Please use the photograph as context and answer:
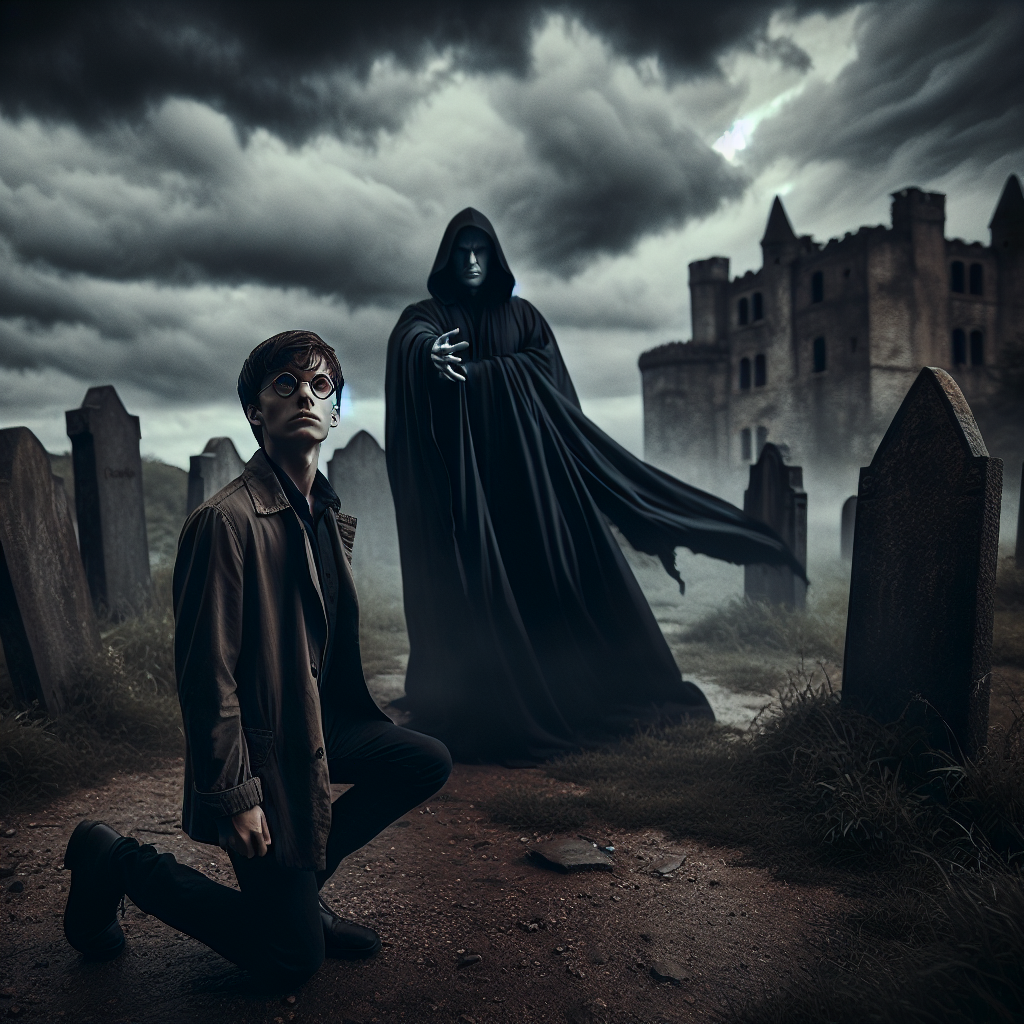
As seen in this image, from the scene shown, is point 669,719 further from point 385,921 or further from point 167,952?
point 167,952

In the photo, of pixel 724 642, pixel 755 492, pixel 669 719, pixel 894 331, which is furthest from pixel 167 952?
pixel 894 331

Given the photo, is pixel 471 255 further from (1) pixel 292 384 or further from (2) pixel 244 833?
(2) pixel 244 833

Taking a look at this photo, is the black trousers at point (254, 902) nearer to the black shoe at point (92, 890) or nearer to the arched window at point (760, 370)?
the black shoe at point (92, 890)

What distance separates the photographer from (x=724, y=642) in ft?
22.4

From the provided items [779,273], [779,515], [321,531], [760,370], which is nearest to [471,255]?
[321,531]

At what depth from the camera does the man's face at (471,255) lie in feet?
14.2

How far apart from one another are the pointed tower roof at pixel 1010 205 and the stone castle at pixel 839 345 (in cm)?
5

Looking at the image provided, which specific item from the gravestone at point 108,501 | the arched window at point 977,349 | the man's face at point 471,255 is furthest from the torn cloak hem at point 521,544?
the arched window at point 977,349

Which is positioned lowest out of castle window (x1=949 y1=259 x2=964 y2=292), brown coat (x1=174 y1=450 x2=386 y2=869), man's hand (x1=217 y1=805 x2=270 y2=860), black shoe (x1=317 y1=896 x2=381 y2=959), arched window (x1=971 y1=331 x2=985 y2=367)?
black shoe (x1=317 y1=896 x2=381 y2=959)

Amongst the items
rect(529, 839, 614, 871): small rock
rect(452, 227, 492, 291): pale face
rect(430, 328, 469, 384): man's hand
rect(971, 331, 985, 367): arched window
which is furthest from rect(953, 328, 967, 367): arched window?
rect(529, 839, 614, 871): small rock

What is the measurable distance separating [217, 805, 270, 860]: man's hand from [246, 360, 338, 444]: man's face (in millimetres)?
916

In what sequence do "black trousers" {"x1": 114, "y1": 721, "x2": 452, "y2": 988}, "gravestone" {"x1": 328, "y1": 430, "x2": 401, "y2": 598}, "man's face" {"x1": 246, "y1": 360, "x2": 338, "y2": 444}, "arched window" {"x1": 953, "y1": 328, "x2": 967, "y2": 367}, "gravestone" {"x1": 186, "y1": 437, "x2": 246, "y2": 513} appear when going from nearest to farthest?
"black trousers" {"x1": 114, "y1": 721, "x2": 452, "y2": 988} → "man's face" {"x1": 246, "y1": 360, "x2": 338, "y2": 444} → "gravestone" {"x1": 186, "y1": 437, "x2": 246, "y2": 513} → "gravestone" {"x1": 328, "y1": 430, "x2": 401, "y2": 598} → "arched window" {"x1": 953, "y1": 328, "x2": 967, "y2": 367}

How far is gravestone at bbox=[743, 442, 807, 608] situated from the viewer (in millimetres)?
7312

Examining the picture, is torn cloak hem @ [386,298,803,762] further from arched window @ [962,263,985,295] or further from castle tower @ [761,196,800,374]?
arched window @ [962,263,985,295]
